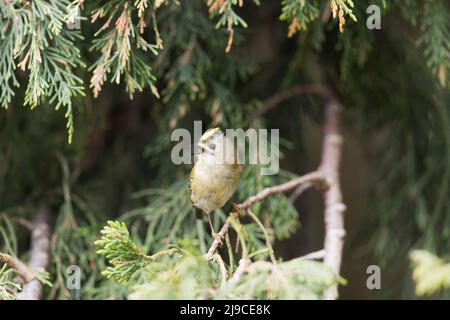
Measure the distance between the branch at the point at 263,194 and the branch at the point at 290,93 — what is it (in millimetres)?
494

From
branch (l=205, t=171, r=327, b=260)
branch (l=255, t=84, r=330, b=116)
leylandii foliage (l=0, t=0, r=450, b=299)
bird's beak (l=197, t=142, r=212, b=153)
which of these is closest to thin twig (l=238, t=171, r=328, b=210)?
branch (l=205, t=171, r=327, b=260)

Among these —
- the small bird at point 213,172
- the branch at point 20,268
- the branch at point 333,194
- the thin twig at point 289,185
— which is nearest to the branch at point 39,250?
the branch at point 20,268

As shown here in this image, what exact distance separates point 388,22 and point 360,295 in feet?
7.50

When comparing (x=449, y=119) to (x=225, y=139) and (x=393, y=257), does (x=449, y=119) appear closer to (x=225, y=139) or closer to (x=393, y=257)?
(x=393, y=257)

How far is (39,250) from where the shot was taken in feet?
8.64

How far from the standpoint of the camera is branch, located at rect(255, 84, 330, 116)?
299 cm

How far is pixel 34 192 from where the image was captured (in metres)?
3.08

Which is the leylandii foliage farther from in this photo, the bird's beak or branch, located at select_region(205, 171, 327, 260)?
the bird's beak

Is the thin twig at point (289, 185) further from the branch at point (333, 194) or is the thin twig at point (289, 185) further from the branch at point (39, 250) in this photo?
the branch at point (39, 250)

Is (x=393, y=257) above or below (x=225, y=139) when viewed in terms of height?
below

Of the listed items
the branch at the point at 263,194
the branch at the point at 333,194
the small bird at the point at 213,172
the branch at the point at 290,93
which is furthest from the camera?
the branch at the point at 290,93

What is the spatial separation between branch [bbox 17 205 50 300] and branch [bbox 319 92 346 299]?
3.47 feet

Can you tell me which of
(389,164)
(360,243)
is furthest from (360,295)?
(389,164)

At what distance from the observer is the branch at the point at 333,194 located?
230 centimetres
